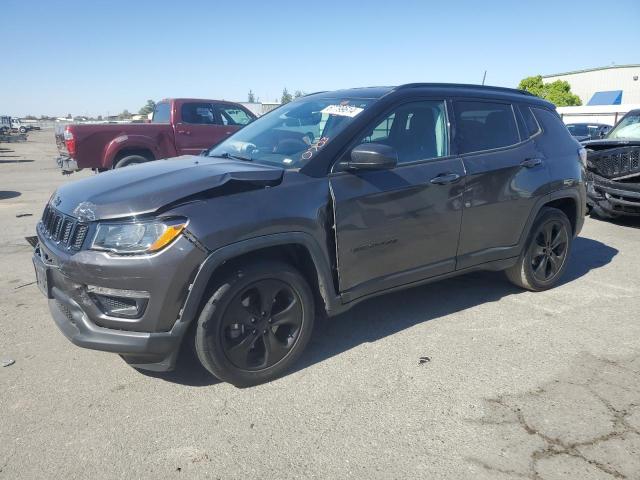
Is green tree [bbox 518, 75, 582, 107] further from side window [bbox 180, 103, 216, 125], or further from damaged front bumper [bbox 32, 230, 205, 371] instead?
damaged front bumper [bbox 32, 230, 205, 371]

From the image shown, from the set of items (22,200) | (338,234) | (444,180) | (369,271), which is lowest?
(22,200)

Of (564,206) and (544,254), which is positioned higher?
(564,206)

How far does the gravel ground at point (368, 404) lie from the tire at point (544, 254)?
1.25 ft

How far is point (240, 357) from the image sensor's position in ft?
9.94

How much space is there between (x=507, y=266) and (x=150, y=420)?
3174 millimetres

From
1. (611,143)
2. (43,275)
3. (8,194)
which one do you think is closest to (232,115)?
(8,194)

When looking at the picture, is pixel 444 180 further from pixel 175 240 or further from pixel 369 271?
pixel 175 240

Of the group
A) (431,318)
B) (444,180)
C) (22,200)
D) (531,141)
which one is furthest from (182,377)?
(22,200)

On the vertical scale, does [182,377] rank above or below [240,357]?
below

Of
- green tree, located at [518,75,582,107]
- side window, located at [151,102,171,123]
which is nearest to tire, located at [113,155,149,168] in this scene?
side window, located at [151,102,171,123]

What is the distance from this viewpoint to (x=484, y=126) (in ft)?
13.8

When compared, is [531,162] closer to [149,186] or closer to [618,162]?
[149,186]

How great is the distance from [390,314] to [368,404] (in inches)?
54.0

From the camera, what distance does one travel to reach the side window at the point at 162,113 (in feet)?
35.2
